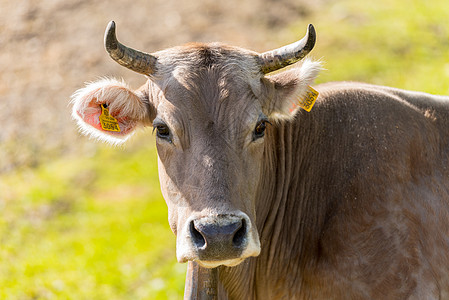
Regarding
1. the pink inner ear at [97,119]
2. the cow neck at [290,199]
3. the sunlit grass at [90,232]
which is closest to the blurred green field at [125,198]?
the sunlit grass at [90,232]

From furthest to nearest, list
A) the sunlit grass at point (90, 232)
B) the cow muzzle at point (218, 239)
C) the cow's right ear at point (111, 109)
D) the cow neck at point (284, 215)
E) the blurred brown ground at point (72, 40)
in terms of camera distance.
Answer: the blurred brown ground at point (72, 40)
the sunlit grass at point (90, 232)
the cow neck at point (284, 215)
the cow's right ear at point (111, 109)
the cow muzzle at point (218, 239)

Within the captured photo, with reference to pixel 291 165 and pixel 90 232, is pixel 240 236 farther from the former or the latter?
pixel 90 232

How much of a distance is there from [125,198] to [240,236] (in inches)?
367

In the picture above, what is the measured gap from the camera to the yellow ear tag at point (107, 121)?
569 cm

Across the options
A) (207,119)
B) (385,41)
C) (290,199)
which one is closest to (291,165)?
(290,199)

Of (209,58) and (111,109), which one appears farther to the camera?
(111,109)

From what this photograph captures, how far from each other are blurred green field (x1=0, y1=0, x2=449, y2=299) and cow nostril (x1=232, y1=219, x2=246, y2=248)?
17.8 ft

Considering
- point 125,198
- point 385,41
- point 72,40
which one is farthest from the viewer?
point 72,40

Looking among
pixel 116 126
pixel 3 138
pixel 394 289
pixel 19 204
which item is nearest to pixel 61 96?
pixel 3 138

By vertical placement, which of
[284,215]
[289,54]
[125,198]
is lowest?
[284,215]

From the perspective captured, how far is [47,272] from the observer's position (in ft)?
36.5

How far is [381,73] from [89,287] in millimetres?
8668

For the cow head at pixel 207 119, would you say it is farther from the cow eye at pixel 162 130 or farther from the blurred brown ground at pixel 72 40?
the blurred brown ground at pixel 72 40

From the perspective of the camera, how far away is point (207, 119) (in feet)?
16.8
